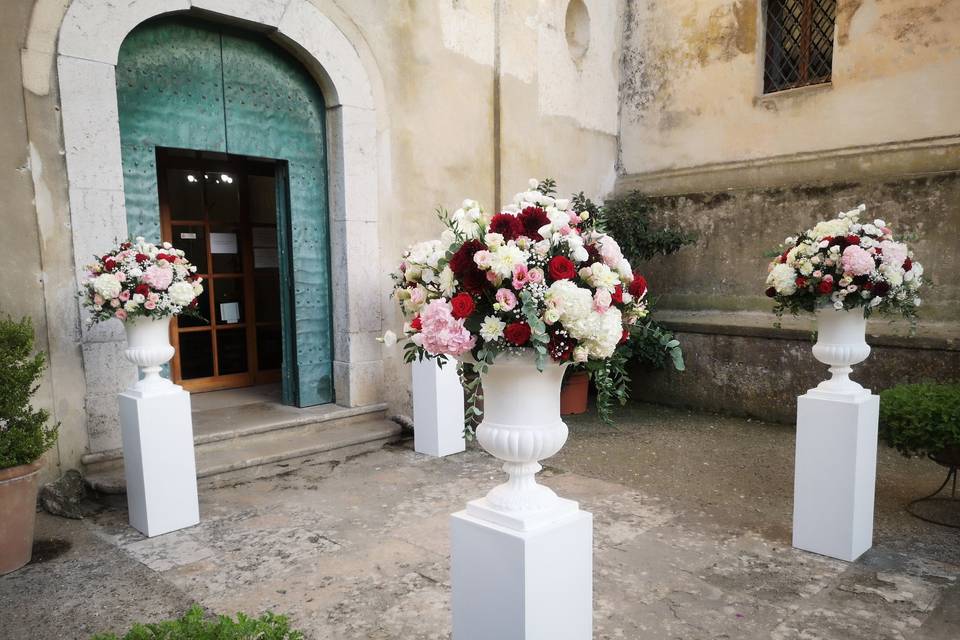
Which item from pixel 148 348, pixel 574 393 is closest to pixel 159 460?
pixel 148 348

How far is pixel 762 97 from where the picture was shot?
7066 millimetres

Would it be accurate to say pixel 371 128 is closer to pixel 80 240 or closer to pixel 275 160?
pixel 275 160

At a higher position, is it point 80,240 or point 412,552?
point 80,240

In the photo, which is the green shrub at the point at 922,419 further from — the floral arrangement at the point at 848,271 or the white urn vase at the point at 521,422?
Answer: the white urn vase at the point at 521,422

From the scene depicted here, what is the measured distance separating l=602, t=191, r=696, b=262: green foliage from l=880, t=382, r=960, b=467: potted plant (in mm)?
3502

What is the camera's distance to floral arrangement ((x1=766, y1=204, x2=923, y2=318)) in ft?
11.2

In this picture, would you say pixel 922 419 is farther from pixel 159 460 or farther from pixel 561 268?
pixel 159 460

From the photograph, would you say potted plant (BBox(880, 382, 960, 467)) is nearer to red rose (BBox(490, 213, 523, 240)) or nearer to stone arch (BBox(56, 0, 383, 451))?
red rose (BBox(490, 213, 523, 240))

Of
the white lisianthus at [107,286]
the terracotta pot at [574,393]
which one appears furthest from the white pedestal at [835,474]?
the white lisianthus at [107,286]

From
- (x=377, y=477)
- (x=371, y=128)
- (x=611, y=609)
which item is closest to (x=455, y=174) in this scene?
(x=371, y=128)

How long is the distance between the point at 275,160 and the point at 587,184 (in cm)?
397

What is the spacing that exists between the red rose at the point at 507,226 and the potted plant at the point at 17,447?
9.40 feet

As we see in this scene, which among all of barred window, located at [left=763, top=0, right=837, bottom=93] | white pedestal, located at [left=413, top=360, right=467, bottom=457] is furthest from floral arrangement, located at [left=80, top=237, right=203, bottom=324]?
barred window, located at [left=763, top=0, right=837, bottom=93]

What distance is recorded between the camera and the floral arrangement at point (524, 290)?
6.23 feet
